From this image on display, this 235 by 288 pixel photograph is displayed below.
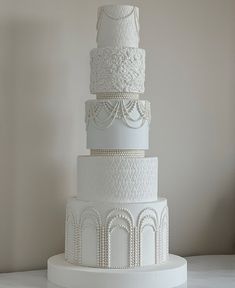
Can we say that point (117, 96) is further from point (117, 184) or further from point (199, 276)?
point (199, 276)

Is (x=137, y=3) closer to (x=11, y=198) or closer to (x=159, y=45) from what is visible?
(x=159, y=45)

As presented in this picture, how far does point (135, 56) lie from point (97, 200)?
0.41 m

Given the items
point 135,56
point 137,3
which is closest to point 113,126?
point 135,56

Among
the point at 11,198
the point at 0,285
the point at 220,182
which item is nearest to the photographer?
the point at 0,285

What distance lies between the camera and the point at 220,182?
2.29 meters

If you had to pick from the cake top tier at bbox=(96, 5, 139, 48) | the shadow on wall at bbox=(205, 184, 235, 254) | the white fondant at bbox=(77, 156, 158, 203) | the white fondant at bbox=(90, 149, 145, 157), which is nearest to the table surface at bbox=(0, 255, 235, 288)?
the shadow on wall at bbox=(205, 184, 235, 254)

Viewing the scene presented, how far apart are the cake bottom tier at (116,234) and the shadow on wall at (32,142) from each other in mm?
246

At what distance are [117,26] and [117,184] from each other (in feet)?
1.44

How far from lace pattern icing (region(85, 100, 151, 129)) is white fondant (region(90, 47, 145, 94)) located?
36 millimetres

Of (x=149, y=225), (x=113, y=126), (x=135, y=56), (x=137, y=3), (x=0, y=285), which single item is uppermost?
(x=137, y=3)

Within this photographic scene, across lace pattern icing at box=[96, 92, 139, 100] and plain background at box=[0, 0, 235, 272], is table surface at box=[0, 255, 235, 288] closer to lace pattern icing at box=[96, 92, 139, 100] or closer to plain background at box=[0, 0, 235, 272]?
plain background at box=[0, 0, 235, 272]

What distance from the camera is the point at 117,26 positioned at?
177cm

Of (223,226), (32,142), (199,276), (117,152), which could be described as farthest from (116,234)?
(223,226)

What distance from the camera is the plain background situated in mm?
1956
